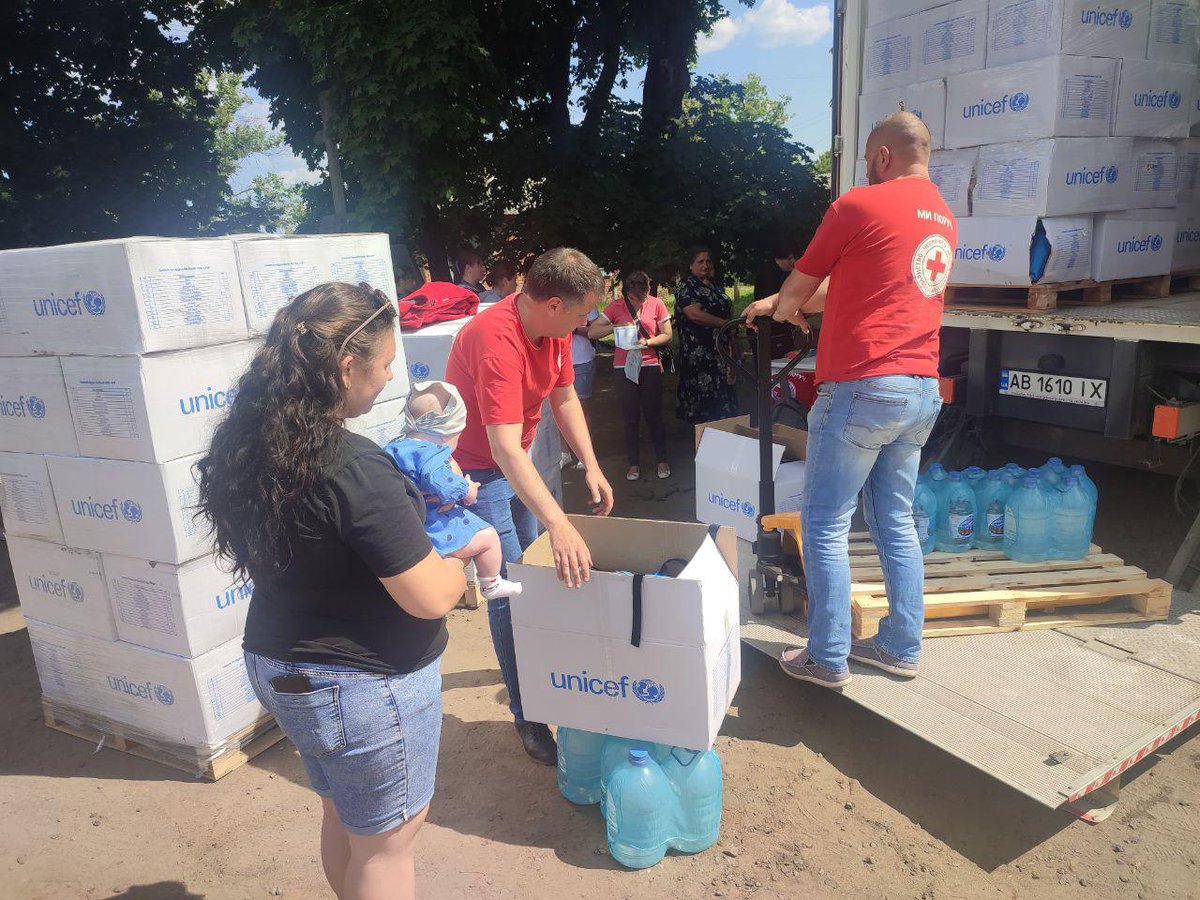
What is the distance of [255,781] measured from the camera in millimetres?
3256

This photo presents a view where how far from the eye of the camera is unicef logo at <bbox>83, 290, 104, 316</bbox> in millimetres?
2914

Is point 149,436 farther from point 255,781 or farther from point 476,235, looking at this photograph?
point 476,235

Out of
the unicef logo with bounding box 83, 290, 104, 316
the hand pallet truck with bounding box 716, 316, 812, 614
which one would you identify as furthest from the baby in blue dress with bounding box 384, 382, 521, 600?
the hand pallet truck with bounding box 716, 316, 812, 614

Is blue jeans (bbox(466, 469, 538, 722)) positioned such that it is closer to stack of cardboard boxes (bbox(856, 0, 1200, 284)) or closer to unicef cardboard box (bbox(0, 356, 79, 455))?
unicef cardboard box (bbox(0, 356, 79, 455))

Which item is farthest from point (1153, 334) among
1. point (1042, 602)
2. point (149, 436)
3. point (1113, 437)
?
point (149, 436)

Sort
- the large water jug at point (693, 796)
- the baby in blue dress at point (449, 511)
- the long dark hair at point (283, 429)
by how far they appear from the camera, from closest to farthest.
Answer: the long dark hair at point (283, 429) < the baby in blue dress at point (449, 511) < the large water jug at point (693, 796)

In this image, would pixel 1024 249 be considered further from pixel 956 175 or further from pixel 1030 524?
pixel 1030 524

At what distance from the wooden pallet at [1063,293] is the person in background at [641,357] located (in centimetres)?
233

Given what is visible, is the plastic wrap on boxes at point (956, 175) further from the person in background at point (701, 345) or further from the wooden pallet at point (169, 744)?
the wooden pallet at point (169, 744)

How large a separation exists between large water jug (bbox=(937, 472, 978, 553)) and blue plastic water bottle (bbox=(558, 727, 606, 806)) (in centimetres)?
220

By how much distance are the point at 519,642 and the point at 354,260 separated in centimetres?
198

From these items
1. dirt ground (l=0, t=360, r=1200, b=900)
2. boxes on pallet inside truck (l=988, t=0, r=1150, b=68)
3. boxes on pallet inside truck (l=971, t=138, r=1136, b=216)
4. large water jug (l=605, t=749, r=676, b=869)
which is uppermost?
boxes on pallet inside truck (l=988, t=0, r=1150, b=68)

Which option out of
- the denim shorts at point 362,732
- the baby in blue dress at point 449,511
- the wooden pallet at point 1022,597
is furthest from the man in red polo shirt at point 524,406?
the wooden pallet at point 1022,597

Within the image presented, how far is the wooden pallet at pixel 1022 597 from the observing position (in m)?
3.51
